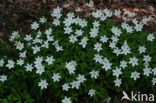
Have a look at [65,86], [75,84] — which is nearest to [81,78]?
[75,84]

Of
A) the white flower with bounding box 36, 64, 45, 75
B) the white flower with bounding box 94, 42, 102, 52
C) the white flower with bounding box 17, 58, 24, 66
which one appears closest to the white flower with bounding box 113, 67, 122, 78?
the white flower with bounding box 94, 42, 102, 52

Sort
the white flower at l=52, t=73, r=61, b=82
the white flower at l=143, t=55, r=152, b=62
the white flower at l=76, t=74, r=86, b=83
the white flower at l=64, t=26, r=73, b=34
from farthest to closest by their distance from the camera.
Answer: the white flower at l=64, t=26, r=73, b=34, the white flower at l=143, t=55, r=152, b=62, the white flower at l=76, t=74, r=86, b=83, the white flower at l=52, t=73, r=61, b=82

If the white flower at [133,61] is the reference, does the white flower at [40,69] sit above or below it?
below

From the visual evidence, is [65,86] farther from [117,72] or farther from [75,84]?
[117,72]

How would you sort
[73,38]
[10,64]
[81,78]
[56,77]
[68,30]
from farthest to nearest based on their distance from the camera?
[68,30]
[73,38]
[10,64]
[81,78]
[56,77]

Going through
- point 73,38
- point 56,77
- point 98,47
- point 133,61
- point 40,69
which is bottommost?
point 56,77

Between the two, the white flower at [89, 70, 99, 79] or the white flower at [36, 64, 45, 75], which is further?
the white flower at [89, 70, 99, 79]

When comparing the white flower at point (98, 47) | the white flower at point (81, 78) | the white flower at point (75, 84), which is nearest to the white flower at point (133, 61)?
the white flower at point (98, 47)

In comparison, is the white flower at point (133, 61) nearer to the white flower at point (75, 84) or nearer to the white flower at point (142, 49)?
the white flower at point (142, 49)

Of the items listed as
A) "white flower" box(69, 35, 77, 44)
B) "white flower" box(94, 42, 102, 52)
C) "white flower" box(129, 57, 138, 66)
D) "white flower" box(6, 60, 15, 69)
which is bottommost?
"white flower" box(6, 60, 15, 69)

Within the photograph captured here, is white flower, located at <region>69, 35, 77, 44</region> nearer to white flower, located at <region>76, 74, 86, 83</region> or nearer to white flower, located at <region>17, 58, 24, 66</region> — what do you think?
white flower, located at <region>76, 74, 86, 83</region>

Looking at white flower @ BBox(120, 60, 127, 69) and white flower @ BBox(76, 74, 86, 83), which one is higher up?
white flower @ BBox(120, 60, 127, 69)
